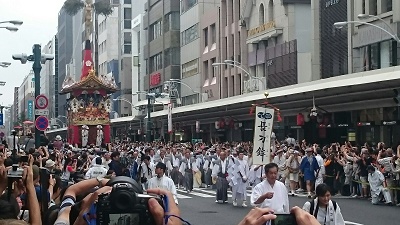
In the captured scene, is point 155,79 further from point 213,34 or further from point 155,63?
point 213,34

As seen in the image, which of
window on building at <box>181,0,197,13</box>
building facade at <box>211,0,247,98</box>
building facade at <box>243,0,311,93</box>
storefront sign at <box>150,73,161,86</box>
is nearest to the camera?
building facade at <box>243,0,311,93</box>

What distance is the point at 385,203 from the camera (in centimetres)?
2109

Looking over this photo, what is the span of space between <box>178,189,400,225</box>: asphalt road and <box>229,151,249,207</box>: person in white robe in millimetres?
377

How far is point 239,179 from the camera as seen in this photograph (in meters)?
22.0

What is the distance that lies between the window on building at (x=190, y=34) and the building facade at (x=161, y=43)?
8.26ft

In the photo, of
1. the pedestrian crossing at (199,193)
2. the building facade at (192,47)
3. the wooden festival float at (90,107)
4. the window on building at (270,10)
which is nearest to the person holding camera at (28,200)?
the pedestrian crossing at (199,193)

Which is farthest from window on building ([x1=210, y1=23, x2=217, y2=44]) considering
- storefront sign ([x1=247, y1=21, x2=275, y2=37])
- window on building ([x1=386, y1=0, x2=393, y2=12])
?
window on building ([x1=386, y1=0, x2=393, y2=12])

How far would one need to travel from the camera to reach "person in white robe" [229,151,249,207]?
21.7m

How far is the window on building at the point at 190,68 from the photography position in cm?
7044

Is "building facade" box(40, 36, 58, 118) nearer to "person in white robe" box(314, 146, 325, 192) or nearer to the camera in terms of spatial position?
"person in white robe" box(314, 146, 325, 192)

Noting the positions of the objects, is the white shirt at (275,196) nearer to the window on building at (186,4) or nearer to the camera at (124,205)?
the camera at (124,205)

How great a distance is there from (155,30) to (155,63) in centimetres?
353

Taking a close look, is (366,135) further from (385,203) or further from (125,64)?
(125,64)

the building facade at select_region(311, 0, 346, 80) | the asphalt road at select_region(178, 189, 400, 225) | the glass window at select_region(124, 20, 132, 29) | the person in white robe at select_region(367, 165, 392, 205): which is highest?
the glass window at select_region(124, 20, 132, 29)
